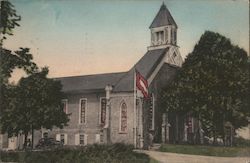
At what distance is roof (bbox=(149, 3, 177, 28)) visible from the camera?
8.29 ft

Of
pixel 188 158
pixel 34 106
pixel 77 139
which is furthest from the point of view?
pixel 34 106

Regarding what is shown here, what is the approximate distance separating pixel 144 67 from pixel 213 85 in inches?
13.1

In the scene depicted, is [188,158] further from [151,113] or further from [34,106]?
[34,106]

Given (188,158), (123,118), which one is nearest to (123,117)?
→ (123,118)

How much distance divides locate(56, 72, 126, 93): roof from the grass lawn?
40cm

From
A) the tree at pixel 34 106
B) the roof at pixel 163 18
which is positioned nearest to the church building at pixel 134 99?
the roof at pixel 163 18

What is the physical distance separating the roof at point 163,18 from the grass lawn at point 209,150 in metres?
0.57

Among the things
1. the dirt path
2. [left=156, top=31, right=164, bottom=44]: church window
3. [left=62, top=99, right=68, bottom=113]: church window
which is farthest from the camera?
[left=62, top=99, right=68, bottom=113]: church window

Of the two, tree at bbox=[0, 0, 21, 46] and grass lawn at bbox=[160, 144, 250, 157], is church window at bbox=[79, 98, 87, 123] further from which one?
tree at bbox=[0, 0, 21, 46]

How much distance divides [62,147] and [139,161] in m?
0.39

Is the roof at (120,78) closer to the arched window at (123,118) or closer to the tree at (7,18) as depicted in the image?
the arched window at (123,118)

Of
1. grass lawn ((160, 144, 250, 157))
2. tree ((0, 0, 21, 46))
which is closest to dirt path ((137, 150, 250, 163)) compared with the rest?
grass lawn ((160, 144, 250, 157))

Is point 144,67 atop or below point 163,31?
below

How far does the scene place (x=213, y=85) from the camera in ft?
8.45
